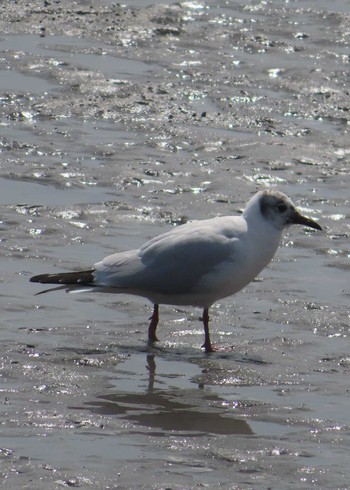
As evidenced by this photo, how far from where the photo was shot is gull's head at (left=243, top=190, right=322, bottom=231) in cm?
870

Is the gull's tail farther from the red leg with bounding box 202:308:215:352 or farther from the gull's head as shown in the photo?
the gull's head

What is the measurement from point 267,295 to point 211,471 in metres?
3.09

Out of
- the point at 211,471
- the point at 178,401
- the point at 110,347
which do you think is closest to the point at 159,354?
the point at 110,347

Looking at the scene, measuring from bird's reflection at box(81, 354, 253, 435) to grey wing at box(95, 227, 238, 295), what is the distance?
0.95 meters

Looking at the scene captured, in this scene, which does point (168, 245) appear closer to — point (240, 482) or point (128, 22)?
point (240, 482)

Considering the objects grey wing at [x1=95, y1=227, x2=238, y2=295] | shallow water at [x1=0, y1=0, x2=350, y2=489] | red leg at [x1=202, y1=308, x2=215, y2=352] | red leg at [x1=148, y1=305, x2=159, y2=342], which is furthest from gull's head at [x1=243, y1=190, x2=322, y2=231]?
red leg at [x1=148, y1=305, x2=159, y2=342]

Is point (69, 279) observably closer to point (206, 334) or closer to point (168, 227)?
point (206, 334)

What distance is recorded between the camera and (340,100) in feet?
45.5

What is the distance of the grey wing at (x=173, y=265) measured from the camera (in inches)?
331

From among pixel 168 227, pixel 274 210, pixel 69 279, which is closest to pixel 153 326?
pixel 69 279

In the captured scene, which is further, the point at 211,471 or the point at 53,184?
the point at 53,184

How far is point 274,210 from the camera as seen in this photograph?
8.73m

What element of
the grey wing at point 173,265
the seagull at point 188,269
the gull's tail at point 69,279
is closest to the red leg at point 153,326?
the seagull at point 188,269

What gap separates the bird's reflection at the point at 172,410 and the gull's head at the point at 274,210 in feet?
5.01
